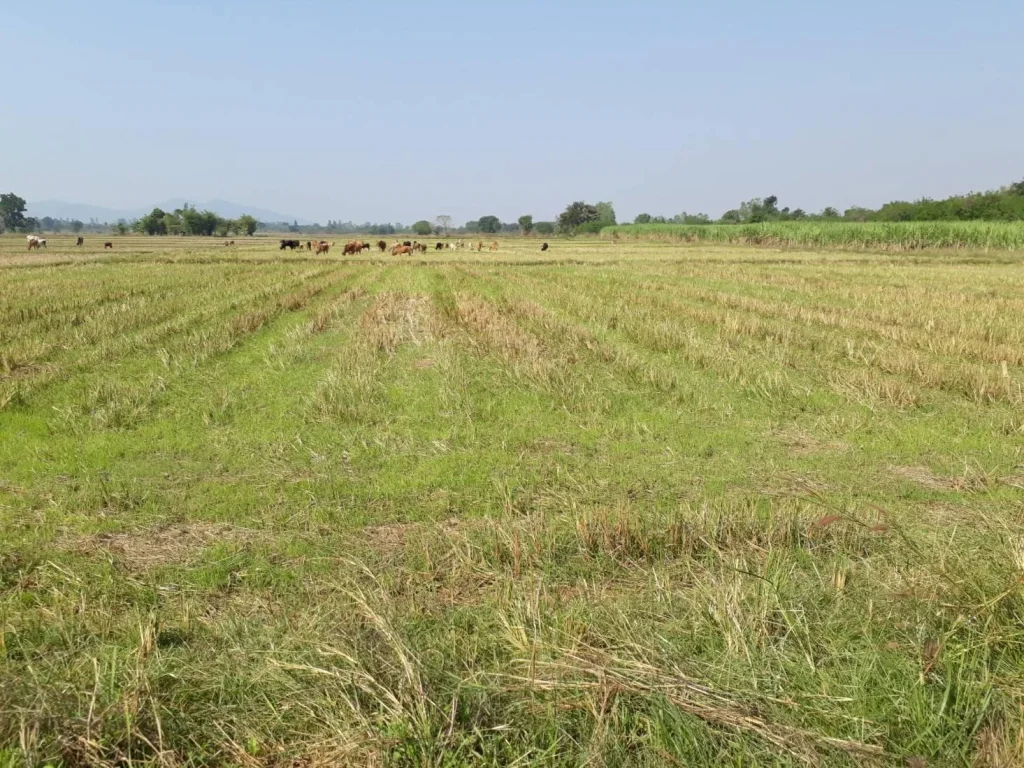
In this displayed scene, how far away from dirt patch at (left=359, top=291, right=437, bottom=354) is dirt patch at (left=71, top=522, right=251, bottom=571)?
6.13 m

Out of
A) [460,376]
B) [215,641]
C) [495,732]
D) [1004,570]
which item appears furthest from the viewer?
[460,376]

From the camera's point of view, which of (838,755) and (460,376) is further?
(460,376)

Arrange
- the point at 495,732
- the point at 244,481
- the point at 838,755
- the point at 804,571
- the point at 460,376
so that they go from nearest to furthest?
the point at 838,755 → the point at 495,732 → the point at 804,571 → the point at 244,481 → the point at 460,376

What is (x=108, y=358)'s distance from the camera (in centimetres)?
950

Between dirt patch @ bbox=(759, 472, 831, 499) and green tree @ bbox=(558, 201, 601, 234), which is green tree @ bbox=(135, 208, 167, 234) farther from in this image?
dirt patch @ bbox=(759, 472, 831, 499)

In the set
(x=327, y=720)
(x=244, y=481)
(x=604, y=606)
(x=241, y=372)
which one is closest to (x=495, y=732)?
(x=327, y=720)

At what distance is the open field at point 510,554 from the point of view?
231 cm

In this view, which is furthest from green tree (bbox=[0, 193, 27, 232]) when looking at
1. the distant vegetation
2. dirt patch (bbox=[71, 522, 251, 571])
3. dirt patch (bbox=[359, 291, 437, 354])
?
dirt patch (bbox=[71, 522, 251, 571])

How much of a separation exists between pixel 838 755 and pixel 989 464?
4.68 m

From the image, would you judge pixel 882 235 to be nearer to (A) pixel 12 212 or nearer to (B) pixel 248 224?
(B) pixel 248 224

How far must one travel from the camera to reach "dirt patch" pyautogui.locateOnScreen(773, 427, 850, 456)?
603 cm

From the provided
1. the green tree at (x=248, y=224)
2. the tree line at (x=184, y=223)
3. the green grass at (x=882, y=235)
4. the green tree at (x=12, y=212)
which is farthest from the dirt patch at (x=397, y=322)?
the green tree at (x=12, y=212)

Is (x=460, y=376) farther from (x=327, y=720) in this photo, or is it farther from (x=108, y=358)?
(x=327, y=720)

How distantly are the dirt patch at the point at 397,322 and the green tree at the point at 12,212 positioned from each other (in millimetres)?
144438
